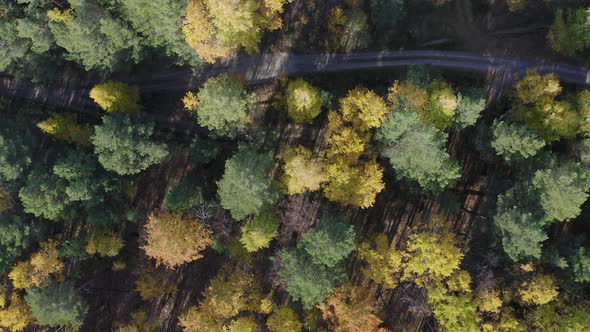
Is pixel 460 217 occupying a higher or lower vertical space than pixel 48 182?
higher

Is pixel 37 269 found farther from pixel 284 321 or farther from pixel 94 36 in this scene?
pixel 284 321

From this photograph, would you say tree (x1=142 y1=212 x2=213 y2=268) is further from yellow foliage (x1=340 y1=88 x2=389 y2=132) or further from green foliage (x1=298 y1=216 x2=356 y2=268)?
yellow foliage (x1=340 y1=88 x2=389 y2=132)

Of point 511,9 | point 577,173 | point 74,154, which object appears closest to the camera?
point 577,173

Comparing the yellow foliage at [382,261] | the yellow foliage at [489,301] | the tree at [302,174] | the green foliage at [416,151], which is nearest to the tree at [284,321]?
the yellow foliage at [382,261]

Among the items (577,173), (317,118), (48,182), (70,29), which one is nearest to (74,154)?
(48,182)

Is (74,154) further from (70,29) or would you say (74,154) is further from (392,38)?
(392,38)

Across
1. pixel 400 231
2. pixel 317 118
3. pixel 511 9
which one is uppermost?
pixel 511 9
